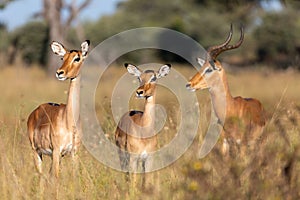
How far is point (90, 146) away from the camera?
7562mm

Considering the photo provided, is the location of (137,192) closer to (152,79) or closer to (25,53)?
(152,79)

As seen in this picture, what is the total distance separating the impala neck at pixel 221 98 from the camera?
26.4ft

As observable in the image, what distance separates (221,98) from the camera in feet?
26.7

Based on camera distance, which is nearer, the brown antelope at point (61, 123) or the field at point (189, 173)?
the field at point (189, 173)

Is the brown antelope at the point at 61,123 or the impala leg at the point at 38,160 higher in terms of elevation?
the brown antelope at the point at 61,123

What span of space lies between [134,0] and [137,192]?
5336 centimetres

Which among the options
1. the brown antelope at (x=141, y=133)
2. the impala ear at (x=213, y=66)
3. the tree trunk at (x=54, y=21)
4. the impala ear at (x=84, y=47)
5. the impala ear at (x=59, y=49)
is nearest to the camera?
the brown antelope at (x=141, y=133)

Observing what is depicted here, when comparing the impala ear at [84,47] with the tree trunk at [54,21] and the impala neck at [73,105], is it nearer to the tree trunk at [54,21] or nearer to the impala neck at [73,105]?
the impala neck at [73,105]

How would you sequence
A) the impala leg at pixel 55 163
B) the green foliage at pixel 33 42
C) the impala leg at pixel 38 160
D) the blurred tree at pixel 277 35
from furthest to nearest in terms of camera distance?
the blurred tree at pixel 277 35 → the green foliage at pixel 33 42 → the impala leg at pixel 38 160 → the impala leg at pixel 55 163

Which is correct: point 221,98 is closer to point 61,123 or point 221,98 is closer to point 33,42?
point 61,123

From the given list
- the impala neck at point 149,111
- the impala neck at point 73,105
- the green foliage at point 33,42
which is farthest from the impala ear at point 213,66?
the green foliage at point 33,42

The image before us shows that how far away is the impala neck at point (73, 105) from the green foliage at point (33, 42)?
28.6 m

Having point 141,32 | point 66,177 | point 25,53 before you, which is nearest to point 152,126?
point 66,177

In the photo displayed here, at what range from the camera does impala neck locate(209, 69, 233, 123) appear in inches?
316
